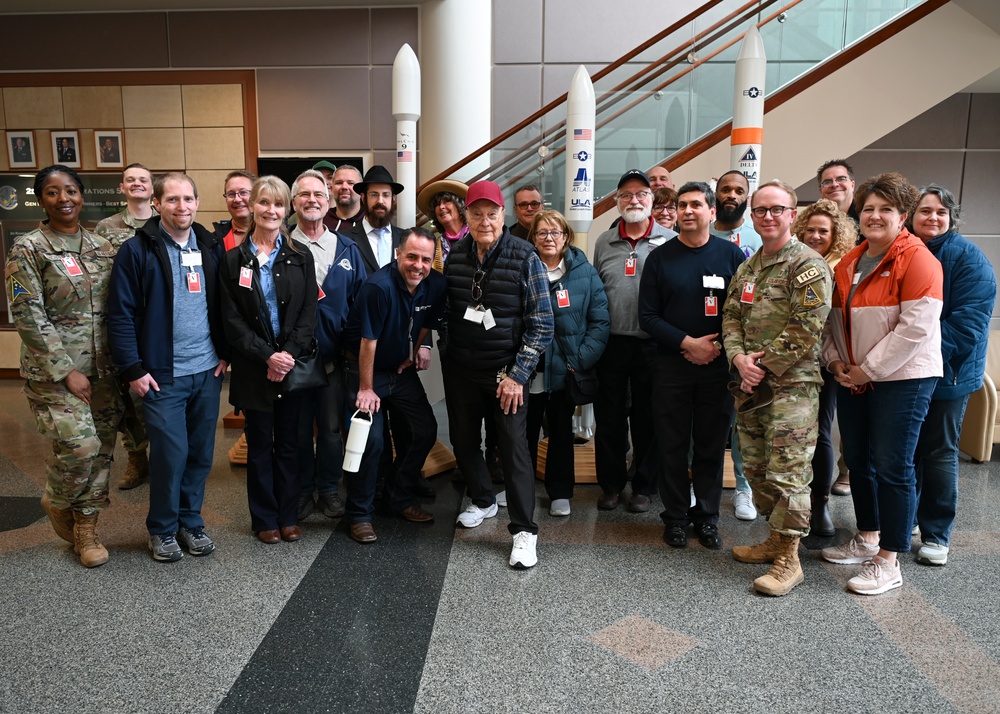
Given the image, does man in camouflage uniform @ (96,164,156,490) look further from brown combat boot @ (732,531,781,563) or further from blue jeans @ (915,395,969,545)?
blue jeans @ (915,395,969,545)

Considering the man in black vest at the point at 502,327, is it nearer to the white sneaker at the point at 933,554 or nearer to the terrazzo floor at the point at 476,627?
the terrazzo floor at the point at 476,627

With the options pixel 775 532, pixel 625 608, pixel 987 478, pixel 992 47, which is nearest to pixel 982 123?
pixel 992 47

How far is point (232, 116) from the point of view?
7.05m

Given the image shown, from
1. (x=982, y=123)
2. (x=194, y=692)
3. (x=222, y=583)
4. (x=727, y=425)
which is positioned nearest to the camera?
(x=194, y=692)

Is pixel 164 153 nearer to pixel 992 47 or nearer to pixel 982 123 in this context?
pixel 992 47

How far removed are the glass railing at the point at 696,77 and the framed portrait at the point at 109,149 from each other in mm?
4570

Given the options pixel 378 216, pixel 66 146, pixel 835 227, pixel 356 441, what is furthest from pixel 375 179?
pixel 66 146

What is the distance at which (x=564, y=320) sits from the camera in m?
3.40

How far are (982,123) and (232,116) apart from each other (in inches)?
295

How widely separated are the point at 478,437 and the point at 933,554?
6.97 feet

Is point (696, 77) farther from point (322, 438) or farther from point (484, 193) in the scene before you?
point (322, 438)

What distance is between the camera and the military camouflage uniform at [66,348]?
9.00 feet

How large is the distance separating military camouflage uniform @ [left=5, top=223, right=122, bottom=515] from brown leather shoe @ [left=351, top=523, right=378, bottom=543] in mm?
1108

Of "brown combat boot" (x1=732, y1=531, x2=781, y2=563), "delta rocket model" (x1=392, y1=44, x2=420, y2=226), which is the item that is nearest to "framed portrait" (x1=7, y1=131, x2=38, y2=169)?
"delta rocket model" (x1=392, y1=44, x2=420, y2=226)
